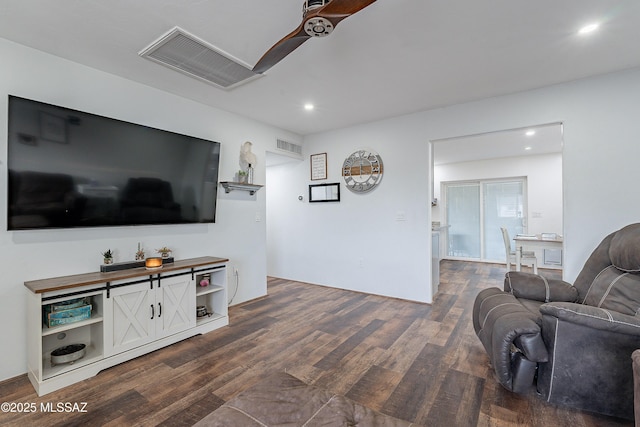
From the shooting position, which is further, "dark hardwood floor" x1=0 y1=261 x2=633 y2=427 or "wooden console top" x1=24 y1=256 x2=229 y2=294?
"wooden console top" x1=24 y1=256 x2=229 y2=294

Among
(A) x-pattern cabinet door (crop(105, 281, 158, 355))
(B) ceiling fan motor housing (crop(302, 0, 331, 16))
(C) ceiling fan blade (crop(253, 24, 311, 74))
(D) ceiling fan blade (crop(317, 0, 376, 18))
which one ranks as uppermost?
(B) ceiling fan motor housing (crop(302, 0, 331, 16))

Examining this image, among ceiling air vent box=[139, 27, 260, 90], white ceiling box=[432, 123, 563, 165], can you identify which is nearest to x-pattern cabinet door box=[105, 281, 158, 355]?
ceiling air vent box=[139, 27, 260, 90]

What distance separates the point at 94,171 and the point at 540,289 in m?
3.96

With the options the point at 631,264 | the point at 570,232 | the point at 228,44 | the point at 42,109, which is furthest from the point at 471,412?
the point at 42,109

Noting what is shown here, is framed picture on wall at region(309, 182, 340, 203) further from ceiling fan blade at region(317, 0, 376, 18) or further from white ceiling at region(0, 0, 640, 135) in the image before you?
ceiling fan blade at region(317, 0, 376, 18)

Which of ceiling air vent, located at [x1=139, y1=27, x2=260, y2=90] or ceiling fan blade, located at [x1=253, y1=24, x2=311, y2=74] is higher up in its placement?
ceiling air vent, located at [x1=139, y1=27, x2=260, y2=90]

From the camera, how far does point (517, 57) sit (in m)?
2.45

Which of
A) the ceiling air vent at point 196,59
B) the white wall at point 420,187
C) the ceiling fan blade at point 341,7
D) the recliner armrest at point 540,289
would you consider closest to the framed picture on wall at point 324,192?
the white wall at point 420,187

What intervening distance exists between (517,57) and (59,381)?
14.5ft

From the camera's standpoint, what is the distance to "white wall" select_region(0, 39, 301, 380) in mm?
2148

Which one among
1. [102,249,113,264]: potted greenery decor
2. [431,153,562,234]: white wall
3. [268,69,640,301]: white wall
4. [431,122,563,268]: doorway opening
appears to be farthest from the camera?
[431,153,562,234]: white wall

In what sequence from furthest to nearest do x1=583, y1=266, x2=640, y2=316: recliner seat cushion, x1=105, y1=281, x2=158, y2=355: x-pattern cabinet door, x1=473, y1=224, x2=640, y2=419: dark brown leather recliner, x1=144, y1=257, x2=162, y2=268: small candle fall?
x1=144, y1=257, x2=162, y2=268: small candle < x1=105, y1=281, x2=158, y2=355: x-pattern cabinet door < x1=583, y1=266, x2=640, y2=316: recliner seat cushion < x1=473, y1=224, x2=640, y2=419: dark brown leather recliner

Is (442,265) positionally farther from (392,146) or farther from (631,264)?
(631,264)

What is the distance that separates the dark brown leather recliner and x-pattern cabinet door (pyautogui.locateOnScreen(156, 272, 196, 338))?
2633mm
